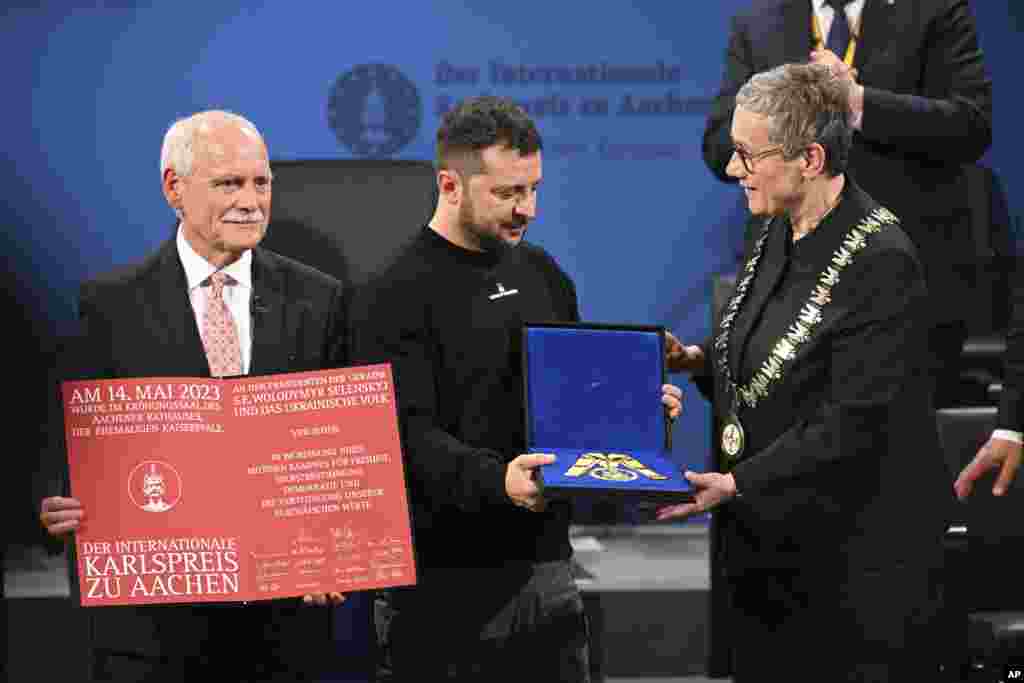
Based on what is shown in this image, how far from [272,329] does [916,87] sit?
2.14m

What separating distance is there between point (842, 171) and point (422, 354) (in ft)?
2.91

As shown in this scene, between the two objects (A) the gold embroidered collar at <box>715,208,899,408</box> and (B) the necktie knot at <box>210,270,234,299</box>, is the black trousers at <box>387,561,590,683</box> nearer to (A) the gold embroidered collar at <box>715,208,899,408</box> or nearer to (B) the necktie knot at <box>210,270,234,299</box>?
(A) the gold embroidered collar at <box>715,208,899,408</box>

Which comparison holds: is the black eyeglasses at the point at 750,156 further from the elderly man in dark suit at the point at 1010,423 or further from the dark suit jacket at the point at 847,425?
the elderly man in dark suit at the point at 1010,423

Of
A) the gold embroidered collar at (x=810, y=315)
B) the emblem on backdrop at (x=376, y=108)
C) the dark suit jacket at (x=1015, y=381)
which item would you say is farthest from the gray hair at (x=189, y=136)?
the emblem on backdrop at (x=376, y=108)

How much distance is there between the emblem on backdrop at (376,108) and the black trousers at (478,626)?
109 inches

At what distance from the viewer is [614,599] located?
4527mm

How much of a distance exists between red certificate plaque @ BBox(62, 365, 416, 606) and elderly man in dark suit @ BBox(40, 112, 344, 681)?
81mm

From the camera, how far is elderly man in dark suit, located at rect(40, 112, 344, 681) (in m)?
2.69

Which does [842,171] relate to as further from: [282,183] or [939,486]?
[282,183]

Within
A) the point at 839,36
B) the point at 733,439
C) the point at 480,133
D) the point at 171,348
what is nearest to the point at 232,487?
the point at 171,348

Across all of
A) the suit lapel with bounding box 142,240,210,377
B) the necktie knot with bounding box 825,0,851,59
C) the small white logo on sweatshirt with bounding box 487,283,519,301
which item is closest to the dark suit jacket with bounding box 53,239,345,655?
the suit lapel with bounding box 142,240,210,377

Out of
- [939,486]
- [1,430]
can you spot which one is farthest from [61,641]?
[939,486]

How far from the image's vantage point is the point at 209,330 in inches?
109

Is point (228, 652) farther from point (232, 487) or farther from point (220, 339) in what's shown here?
point (220, 339)
